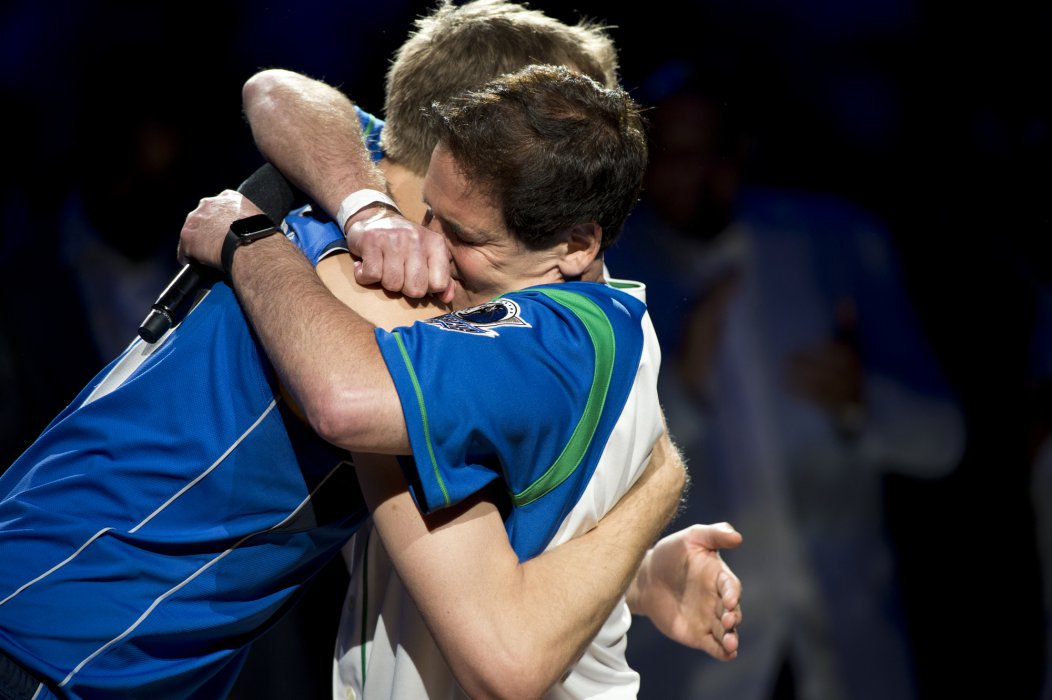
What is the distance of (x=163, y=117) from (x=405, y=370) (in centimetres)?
195

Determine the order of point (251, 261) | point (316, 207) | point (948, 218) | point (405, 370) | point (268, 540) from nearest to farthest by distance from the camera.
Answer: point (405, 370) < point (251, 261) < point (268, 540) < point (316, 207) < point (948, 218)

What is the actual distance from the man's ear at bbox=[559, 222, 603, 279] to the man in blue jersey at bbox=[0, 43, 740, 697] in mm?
376

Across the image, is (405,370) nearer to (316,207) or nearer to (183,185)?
(316,207)

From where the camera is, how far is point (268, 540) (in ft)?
4.27

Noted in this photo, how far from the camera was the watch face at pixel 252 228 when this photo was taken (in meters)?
1.22

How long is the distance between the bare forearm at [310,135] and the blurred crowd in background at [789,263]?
39.2 inches

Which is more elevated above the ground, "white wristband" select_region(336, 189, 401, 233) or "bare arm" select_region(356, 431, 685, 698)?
"white wristband" select_region(336, 189, 401, 233)

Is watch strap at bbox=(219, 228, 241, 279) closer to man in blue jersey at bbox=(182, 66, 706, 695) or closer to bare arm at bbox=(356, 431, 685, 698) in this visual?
man in blue jersey at bbox=(182, 66, 706, 695)

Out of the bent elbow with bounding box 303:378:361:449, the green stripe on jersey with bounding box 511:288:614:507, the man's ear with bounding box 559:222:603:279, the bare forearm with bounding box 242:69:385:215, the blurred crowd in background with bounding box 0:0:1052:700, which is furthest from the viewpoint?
the blurred crowd in background with bounding box 0:0:1052:700

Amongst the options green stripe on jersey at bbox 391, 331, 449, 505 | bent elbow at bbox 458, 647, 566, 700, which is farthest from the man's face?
bent elbow at bbox 458, 647, 566, 700

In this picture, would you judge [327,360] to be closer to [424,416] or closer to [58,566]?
[424,416]

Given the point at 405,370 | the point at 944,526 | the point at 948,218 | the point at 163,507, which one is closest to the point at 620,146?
the point at 405,370

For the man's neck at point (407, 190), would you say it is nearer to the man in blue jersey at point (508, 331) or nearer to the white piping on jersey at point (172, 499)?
the man in blue jersey at point (508, 331)

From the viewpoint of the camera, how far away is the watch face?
1224 mm
